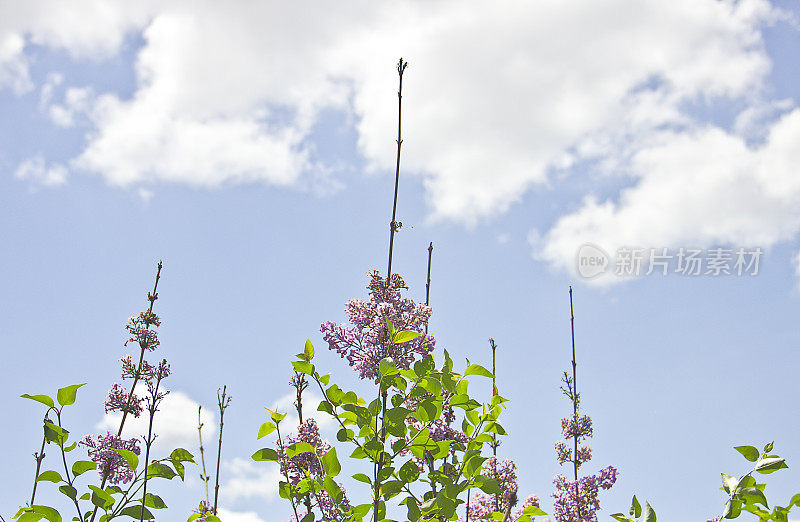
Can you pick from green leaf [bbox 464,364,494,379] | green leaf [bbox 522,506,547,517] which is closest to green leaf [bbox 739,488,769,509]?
green leaf [bbox 522,506,547,517]

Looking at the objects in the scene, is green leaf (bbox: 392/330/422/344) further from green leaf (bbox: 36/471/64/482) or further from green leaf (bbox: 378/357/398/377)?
green leaf (bbox: 36/471/64/482)

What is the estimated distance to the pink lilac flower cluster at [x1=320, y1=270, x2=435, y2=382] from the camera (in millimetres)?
2555

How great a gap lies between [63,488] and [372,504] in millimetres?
1063

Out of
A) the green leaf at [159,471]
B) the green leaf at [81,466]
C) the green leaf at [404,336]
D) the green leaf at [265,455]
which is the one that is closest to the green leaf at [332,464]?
the green leaf at [265,455]

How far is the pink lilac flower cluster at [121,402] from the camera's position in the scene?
3.71m

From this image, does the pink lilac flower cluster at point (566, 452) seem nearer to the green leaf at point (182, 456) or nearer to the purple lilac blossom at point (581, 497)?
the purple lilac blossom at point (581, 497)

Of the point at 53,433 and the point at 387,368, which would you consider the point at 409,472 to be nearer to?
the point at 387,368

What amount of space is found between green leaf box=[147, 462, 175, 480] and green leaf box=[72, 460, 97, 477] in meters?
0.19

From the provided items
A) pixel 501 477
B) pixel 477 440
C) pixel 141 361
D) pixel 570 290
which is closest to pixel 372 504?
pixel 477 440

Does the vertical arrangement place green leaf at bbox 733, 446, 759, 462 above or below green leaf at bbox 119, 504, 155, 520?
above

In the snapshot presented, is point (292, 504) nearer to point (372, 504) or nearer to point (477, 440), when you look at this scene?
point (372, 504)

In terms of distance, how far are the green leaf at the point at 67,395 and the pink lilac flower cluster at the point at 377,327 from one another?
97cm

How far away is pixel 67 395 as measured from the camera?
7.00 feet

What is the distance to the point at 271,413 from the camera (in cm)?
244
